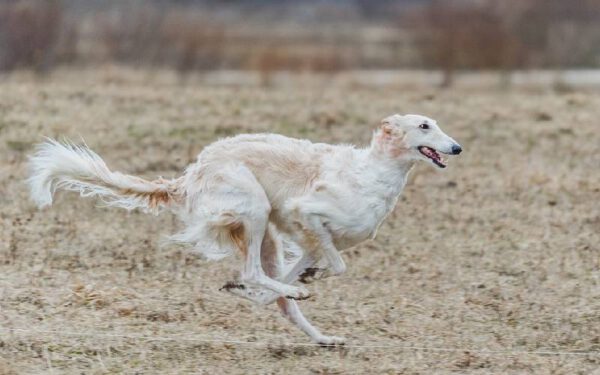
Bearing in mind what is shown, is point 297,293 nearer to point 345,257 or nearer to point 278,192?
point 278,192

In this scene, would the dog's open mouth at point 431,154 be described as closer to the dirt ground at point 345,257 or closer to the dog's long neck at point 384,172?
the dog's long neck at point 384,172

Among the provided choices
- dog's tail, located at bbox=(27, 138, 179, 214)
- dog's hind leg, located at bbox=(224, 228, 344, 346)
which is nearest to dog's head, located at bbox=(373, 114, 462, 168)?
dog's hind leg, located at bbox=(224, 228, 344, 346)

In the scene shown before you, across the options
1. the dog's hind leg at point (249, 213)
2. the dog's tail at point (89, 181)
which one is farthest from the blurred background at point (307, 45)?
the dog's hind leg at point (249, 213)

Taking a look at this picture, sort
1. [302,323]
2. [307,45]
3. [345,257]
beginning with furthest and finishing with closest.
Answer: [307,45] < [345,257] < [302,323]

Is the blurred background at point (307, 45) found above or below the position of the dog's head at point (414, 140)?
above

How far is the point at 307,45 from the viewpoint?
81.0 ft

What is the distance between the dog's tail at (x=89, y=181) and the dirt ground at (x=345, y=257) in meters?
0.71

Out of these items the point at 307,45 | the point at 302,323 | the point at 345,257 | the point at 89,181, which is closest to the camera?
the point at 302,323

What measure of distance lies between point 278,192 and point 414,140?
32.8 inches

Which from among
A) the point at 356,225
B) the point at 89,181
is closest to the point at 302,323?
the point at 356,225

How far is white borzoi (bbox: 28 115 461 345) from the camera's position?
695 cm

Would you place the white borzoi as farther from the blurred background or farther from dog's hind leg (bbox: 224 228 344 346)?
the blurred background

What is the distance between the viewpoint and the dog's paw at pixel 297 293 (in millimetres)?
6828

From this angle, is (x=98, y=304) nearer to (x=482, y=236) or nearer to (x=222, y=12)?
(x=482, y=236)
